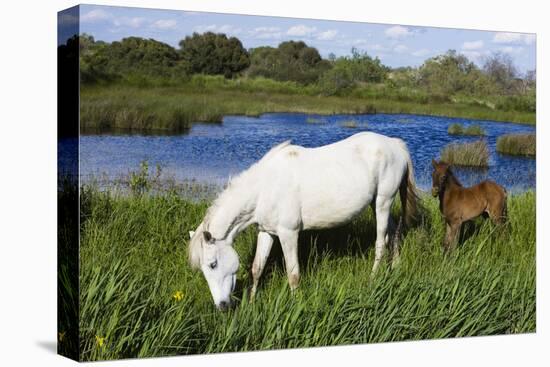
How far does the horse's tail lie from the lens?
455 inches

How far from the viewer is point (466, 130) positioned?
39.8 ft

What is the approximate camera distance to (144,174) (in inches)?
408

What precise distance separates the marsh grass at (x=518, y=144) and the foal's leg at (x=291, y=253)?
2.81m

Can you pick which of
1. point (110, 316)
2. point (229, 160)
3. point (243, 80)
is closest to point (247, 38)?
point (243, 80)

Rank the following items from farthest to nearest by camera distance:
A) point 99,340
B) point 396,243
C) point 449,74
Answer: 1. point 449,74
2. point 396,243
3. point 99,340

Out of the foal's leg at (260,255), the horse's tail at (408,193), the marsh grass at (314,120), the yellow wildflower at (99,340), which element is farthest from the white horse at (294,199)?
the yellow wildflower at (99,340)

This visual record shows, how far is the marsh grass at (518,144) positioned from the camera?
40.3 feet

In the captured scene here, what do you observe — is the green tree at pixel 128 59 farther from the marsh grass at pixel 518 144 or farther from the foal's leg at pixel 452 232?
the marsh grass at pixel 518 144

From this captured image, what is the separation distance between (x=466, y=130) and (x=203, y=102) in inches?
121

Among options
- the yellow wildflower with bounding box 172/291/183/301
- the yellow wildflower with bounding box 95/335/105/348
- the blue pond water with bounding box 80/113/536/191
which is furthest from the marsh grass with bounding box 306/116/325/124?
the yellow wildflower with bounding box 95/335/105/348

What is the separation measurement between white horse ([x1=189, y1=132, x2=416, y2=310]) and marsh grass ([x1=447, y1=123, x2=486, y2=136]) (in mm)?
879

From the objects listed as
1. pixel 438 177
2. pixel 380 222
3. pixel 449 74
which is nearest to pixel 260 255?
pixel 380 222

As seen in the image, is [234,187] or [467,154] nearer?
[234,187]

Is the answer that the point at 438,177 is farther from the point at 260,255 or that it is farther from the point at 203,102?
the point at 203,102
